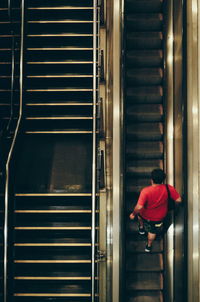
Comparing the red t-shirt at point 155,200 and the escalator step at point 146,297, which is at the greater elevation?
the red t-shirt at point 155,200

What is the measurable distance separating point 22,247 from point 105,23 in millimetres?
4289

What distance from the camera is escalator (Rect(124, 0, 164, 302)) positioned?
622 centimetres

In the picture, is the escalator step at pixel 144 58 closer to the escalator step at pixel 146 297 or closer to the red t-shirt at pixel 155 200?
the red t-shirt at pixel 155 200

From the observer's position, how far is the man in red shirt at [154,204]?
5238 millimetres

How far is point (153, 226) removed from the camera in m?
5.57

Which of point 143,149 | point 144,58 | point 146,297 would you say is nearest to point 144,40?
point 144,58

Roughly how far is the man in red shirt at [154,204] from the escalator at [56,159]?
957 millimetres

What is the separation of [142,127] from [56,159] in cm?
165

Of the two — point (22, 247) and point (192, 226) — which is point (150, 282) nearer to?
point (192, 226)

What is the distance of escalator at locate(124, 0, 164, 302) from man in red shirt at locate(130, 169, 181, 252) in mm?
691

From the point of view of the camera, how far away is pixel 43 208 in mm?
6285

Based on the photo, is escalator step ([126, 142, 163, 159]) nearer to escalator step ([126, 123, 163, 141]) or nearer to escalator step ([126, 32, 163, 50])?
escalator step ([126, 123, 163, 141])

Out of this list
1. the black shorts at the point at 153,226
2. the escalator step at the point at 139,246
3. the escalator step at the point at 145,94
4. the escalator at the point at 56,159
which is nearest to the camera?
the black shorts at the point at 153,226

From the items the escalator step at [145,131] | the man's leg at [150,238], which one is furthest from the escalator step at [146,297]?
the escalator step at [145,131]
